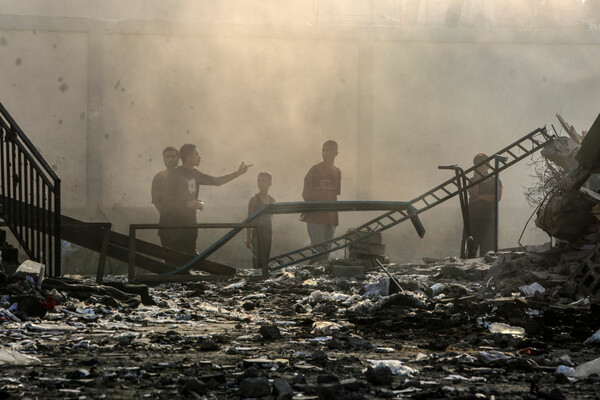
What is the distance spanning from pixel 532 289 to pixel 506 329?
1895mm

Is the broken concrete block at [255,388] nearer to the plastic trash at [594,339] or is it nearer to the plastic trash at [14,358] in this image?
the plastic trash at [14,358]

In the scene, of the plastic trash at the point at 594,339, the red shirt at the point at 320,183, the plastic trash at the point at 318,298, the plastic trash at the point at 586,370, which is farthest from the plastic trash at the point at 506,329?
the red shirt at the point at 320,183

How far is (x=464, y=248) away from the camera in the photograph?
1162cm

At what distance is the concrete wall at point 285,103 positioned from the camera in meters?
13.8

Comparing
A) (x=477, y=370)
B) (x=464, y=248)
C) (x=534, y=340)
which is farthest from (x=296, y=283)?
(x=477, y=370)

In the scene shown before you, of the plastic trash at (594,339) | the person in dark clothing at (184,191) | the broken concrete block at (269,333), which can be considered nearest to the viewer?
the plastic trash at (594,339)

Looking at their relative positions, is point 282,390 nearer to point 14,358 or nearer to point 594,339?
point 14,358

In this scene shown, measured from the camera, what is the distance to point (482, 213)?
37.9 ft

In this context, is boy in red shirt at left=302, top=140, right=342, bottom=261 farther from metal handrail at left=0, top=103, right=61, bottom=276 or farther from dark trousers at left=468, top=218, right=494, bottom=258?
metal handrail at left=0, top=103, right=61, bottom=276

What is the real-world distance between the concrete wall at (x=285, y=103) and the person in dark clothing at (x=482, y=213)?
301 cm

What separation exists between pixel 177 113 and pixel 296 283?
5430mm

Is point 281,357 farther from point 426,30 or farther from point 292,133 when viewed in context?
point 426,30

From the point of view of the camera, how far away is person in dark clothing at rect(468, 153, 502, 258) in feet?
38.0

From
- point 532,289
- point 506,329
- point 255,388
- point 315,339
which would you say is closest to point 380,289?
point 532,289
